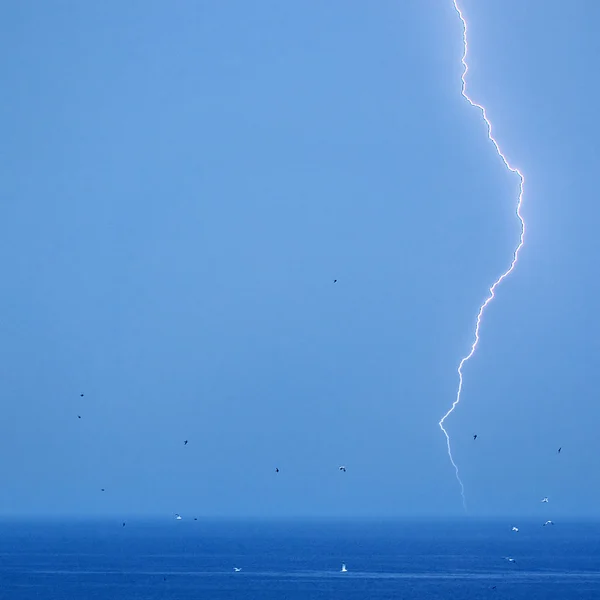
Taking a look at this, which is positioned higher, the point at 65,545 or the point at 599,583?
the point at 65,545

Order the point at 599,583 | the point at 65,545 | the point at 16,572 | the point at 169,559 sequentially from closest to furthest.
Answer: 1. the point at 599,583
2. the point at 16,572
3. the point at 169,559
4. the point at 65,545

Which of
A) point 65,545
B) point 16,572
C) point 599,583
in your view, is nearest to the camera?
point 599,583

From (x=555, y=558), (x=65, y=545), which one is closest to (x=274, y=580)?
(x=555, y=558)

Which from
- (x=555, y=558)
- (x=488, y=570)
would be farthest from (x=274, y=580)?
(x=555, y=558)

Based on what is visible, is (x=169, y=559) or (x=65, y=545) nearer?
(x=169, y=559)

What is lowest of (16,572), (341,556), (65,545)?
(16,572)

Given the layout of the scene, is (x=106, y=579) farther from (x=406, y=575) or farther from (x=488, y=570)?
(x=488, y=570)
